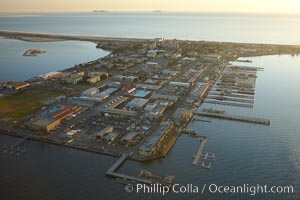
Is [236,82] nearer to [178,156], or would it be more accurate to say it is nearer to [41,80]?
[178,156]

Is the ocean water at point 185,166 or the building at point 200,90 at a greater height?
the building at point 200,90

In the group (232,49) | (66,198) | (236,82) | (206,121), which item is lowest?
(66,198)

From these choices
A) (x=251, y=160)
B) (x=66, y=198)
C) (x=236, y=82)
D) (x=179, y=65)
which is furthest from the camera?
(x=179, y=65)

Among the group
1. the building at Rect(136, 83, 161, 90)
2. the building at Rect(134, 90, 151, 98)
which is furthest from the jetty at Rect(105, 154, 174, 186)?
the building at Rect(136, 83, 161, 90)

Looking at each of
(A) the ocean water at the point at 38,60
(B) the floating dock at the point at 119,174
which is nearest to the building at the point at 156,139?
(B) the floating dock at the point at 119,174

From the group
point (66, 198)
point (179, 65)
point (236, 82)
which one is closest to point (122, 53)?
point (179, 65)

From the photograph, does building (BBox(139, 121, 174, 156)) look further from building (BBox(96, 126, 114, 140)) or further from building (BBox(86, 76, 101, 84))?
building (BBox(86, 76, 101, 84))

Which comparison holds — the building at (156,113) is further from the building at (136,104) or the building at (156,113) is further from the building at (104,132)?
the building at (104,132)
